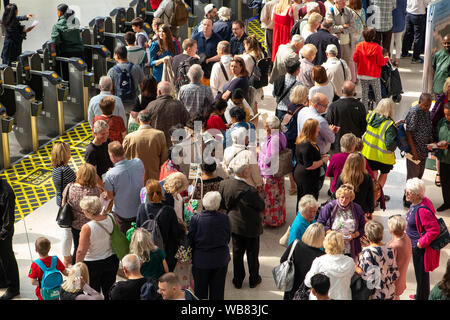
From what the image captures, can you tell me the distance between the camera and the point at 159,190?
689cm

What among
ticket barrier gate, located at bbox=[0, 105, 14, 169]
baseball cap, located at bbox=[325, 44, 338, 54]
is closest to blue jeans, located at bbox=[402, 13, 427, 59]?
baseball cap, located at bbox=[325, 44, 338, 54]

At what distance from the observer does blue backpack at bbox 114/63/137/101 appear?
10227 millimetres

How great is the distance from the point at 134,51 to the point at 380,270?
19.2 feet

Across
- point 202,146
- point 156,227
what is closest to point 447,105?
point 202,146

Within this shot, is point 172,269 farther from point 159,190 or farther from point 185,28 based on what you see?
point 185,28

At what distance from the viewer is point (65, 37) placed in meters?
11.9

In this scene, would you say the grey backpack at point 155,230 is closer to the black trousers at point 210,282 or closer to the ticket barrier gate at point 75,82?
the black trousers at point 210,282

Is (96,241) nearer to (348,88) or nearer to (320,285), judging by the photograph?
(320,285)

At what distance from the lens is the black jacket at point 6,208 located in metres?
7.16

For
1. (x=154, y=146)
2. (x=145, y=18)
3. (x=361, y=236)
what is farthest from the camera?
(x=145, y=18)

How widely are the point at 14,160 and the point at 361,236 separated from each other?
553 cm

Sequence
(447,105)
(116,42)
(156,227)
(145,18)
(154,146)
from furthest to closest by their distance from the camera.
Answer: (145,18) → (116,42) → (447,105) → (154,146) → (156,227)

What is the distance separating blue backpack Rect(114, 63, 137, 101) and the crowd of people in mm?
16

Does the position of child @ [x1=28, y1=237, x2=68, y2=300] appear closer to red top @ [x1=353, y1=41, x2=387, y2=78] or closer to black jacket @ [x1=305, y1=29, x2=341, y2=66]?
black jacket @ [x1=305, y1=29, x2=341, y2=66]
